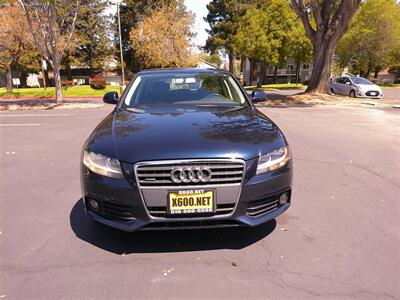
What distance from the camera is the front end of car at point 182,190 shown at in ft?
9.95

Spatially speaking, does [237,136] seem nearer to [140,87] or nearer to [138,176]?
[138,176]

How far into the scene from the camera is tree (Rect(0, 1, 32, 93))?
28.5 m

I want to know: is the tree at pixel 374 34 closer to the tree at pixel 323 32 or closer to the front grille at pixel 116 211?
the tree at pixel 323 32

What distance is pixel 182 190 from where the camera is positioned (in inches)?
119

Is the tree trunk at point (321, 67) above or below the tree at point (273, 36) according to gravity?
below

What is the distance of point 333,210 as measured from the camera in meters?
4.34

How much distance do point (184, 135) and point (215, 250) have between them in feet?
3.49

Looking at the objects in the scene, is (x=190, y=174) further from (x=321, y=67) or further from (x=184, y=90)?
(x=321, y=67)

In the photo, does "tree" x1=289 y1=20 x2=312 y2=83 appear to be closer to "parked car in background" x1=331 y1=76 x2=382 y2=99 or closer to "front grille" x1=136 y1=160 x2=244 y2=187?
"parked car in background" x1=331 y1=76 x2=382 y2=99

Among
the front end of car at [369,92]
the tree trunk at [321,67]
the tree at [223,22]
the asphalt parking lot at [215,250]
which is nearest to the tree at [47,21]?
the tree trunk at [321,67]

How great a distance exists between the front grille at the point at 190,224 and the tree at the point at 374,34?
42341 mm

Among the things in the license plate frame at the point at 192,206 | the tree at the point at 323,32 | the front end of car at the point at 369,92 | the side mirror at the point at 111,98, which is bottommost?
the front end of car at the point at 369,92

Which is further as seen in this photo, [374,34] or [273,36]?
[273,36]

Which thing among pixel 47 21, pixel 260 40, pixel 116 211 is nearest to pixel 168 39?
pixel 260 40
